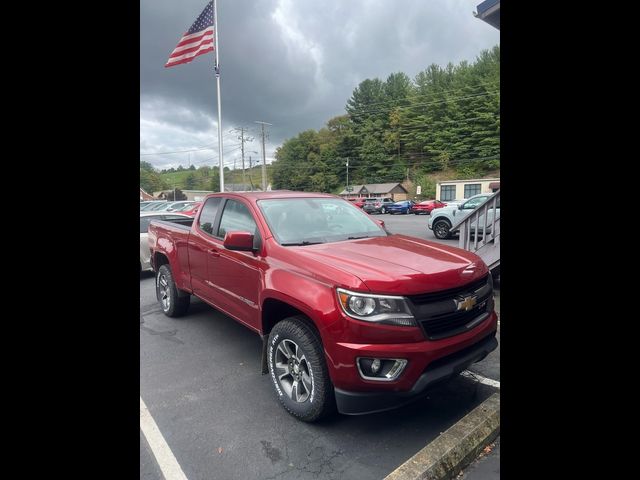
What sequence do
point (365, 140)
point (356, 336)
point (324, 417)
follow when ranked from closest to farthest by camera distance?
point (356, 336), point (324, 417), point (365, 140)

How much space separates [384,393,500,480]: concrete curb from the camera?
2246 mm

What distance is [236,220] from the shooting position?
3959 millimetres

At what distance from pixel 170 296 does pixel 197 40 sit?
1185cm

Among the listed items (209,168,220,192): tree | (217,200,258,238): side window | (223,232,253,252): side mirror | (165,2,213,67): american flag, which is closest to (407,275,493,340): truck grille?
(223,232,253,252): side mirror

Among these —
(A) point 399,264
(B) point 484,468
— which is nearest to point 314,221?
(A) point 399,264

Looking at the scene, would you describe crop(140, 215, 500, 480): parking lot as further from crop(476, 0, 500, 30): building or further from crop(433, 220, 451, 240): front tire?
crop(433, 220, 451, 240): front tire

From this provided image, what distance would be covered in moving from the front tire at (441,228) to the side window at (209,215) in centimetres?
1109

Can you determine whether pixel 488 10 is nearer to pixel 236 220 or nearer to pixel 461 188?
pixel 236 220

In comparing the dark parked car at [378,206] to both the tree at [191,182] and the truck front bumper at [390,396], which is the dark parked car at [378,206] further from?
the tree at [191,182]

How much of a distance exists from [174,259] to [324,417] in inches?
124

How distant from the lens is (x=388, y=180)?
227 ft

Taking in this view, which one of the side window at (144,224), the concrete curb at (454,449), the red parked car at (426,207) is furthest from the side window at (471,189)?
the concrete curb at (454,449)
